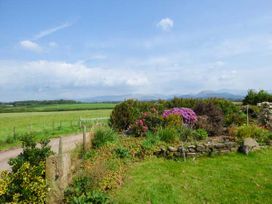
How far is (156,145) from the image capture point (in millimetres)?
11047

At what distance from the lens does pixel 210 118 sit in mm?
→ 14461

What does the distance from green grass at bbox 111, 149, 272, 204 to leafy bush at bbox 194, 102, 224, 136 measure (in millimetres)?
2693

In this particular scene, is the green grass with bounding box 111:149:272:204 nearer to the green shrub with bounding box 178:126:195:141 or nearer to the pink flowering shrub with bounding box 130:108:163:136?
the green shrub with bounding box 178:126:195:141

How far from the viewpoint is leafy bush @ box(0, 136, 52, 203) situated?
7137 mm

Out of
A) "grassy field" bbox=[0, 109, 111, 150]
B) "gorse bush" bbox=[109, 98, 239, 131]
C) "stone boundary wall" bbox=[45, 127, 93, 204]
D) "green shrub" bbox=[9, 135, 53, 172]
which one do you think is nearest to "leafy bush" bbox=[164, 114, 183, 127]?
"gorse bush" bbox=[109, 98, 239, 131]

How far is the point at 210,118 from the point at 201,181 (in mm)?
6289

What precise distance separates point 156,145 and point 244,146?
3.36m

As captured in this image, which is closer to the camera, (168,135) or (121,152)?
(121,152)

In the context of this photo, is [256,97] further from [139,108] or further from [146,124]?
[146,124]

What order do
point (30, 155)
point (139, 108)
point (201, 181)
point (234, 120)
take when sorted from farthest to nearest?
point (139, 108) → point (234, 120) → point (201, 181) → point (30, 155)

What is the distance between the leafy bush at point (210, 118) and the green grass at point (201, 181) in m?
2.69

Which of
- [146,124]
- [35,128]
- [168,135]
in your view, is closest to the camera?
[168,135]

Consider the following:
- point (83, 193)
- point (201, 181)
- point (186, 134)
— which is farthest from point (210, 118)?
point (83, 193)

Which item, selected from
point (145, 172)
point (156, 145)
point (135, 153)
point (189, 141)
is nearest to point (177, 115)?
point (189, 141)
